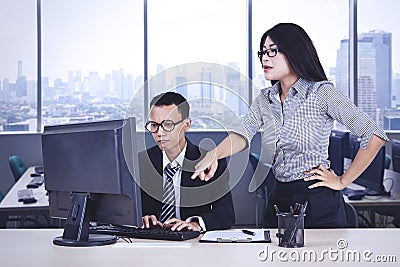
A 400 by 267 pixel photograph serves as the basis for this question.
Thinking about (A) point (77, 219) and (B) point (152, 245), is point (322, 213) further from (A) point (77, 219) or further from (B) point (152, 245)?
(A) point (77, 219)

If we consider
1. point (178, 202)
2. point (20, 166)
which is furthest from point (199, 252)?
point (20, 166)

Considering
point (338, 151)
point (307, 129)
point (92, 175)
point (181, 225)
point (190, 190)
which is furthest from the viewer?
point (338, 151)

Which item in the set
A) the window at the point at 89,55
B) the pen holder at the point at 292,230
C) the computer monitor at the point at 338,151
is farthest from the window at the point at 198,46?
the pen holder at the point at 292,230

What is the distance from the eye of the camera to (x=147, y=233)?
3.01 metres

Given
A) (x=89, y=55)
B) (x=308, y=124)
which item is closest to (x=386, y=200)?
(x=308, y=124)

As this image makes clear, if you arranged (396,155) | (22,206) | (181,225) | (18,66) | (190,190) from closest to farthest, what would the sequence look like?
(181,225), (190,190), (22,206), (396,155), (18,66)

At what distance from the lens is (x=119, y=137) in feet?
8.87

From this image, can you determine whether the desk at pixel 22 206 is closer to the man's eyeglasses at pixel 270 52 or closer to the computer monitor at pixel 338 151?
the computer monitor at pixel 338 151

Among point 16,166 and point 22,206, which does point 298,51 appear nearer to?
point 22,206

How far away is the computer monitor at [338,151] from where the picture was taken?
5.46m

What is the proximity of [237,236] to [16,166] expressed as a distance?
175 inches

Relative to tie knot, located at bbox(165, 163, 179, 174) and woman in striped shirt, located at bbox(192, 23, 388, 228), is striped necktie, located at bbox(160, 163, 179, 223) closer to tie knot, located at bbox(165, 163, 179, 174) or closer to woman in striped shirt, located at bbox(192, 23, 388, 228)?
tie knot, located at bbox(165, 163, 179, 174)

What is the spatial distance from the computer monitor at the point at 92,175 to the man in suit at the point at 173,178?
1.80 feet

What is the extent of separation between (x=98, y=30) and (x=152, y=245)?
509 centimetres
